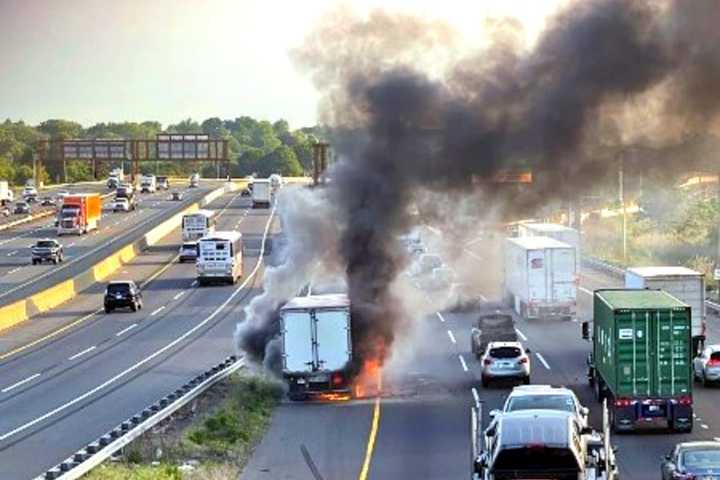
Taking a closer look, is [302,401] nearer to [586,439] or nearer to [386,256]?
[386,256]

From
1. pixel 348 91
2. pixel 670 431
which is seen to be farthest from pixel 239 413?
pixel 348 91

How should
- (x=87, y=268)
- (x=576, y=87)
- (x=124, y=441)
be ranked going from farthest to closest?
(x=87, y=268) → (x=576, y=87) → (x=124, y=441)

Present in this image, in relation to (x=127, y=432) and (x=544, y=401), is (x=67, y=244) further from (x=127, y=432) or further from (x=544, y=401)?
(x=544, y=401)

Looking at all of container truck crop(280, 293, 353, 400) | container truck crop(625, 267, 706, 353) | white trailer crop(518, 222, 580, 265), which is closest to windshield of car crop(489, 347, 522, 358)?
container truck crop(280, 293, 353, 400)

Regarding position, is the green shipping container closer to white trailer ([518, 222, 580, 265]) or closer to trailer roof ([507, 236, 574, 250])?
trailer roof ([507, 236, 574, 250])

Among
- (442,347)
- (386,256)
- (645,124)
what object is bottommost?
(442,347)

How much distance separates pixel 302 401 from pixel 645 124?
44.5ft

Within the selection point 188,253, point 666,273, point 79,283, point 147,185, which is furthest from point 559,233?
point 147,185

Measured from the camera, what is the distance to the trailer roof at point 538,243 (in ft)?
209

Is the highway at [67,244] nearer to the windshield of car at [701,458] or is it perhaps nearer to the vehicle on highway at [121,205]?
the vehicle on highway at [121,205]

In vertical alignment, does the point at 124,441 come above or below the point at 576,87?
below

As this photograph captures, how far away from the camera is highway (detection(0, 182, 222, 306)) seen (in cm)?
8738

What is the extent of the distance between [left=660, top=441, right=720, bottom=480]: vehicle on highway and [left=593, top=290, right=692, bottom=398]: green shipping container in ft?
28.4

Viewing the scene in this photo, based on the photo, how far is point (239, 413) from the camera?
38406 millimetres
